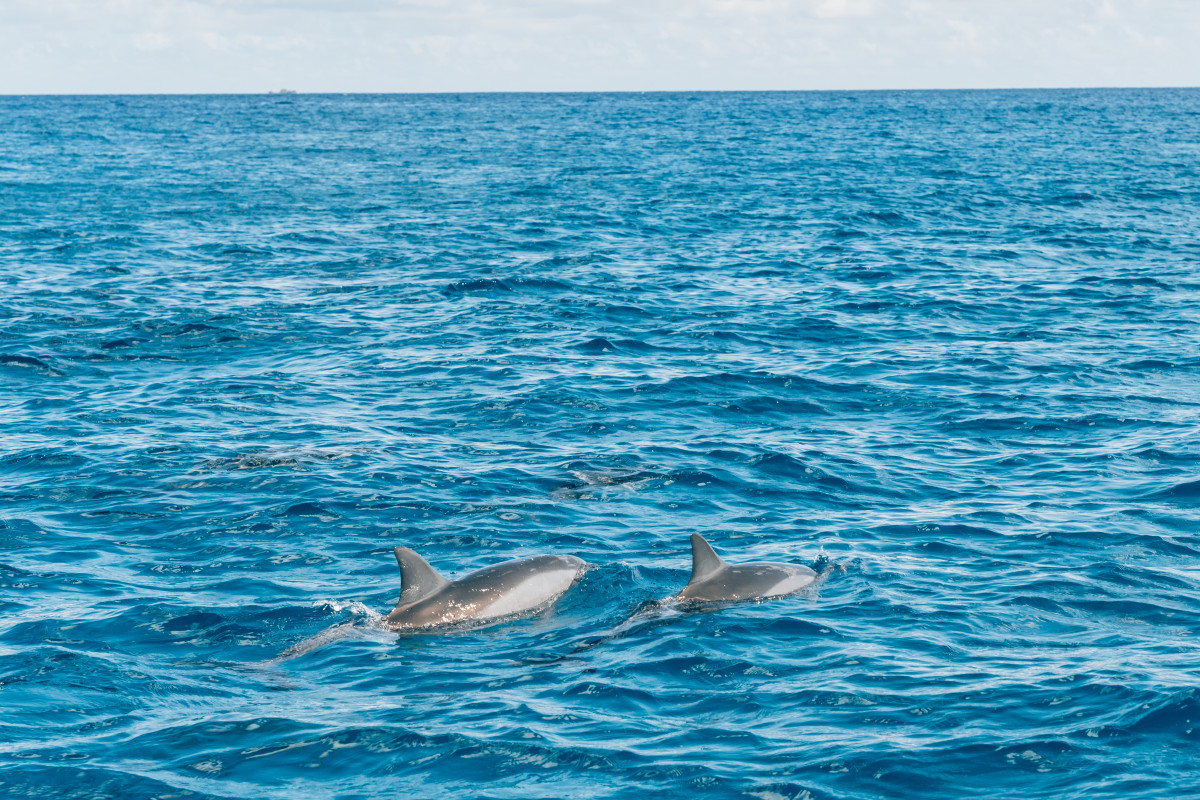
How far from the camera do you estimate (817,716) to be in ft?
46.2

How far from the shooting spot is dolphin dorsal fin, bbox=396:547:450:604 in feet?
54.1

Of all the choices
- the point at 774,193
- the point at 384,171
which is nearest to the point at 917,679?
the point at 774,193

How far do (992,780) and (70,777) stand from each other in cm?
947

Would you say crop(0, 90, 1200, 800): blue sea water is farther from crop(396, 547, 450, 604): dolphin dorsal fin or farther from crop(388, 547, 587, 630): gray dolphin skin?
crop(396, 547, 450, 604): dolphin dorsal fin

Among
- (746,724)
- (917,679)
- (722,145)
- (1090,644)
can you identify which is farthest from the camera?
(722,145)

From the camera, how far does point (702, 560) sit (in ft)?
57.2

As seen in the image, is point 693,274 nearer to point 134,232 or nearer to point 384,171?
point 134,232

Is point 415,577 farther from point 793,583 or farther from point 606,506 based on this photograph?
point 606,506

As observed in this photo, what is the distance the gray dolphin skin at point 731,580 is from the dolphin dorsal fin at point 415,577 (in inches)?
137

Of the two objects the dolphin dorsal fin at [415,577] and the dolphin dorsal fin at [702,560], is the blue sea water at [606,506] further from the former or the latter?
the dolphin dorsal fin at [702,560]

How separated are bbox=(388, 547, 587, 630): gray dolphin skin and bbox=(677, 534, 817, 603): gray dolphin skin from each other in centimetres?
194

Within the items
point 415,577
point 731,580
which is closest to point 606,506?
point 731,580

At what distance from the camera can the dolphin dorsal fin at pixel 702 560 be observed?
17.2 metres

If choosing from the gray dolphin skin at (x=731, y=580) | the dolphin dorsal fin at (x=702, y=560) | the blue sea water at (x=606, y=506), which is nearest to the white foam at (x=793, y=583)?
the gray dolphin skin at (x=731, y=580)
